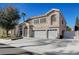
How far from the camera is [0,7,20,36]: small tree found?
10.5m

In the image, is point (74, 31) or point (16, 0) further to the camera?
point (74, 31)

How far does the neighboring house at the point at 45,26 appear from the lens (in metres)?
10.2

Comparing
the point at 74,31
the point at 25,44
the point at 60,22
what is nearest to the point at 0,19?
the point at 25,44

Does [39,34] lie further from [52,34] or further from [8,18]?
[8,18]

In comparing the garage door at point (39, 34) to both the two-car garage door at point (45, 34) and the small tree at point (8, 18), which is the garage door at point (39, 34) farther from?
the small tree at point (8, 18)

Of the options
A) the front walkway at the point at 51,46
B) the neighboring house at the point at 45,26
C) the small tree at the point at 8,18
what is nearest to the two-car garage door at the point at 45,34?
the neighboring house at the point at 45,26

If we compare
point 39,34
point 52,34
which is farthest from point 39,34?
point 52,34

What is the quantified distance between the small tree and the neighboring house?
1.01ft

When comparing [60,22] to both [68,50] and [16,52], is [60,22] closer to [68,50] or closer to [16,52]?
[68,50]

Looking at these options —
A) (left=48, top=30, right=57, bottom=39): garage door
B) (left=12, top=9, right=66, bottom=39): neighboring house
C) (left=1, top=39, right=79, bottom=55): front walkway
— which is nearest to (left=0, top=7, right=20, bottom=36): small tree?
(left=12, top=9, right=66, bottom=39): neighboring house

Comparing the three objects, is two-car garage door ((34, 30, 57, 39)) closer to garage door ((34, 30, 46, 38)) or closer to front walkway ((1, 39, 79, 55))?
garage door ((34, 30, 46, 38))

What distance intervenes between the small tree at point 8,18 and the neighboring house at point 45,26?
306mm

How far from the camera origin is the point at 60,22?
10227 mm

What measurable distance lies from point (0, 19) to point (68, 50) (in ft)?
10.4
